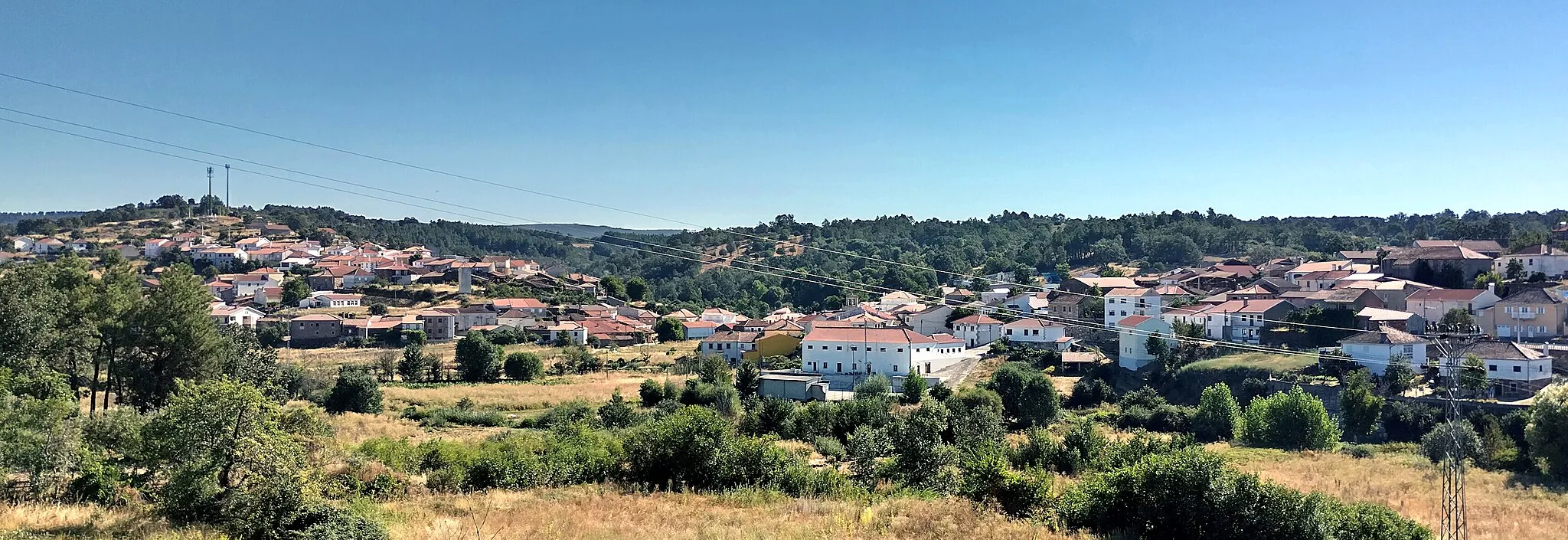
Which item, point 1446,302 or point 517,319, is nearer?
point 1446,302

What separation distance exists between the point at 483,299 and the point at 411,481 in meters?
55.6

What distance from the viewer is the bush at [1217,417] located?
Result: 117ft

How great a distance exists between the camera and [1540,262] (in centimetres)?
5538

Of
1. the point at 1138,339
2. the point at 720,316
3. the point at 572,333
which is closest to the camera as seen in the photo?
the point at 1138,339

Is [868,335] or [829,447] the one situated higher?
[868,335]

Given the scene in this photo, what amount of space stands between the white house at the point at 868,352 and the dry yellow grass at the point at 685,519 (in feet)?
97.1

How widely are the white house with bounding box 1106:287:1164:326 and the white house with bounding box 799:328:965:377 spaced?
14521mm

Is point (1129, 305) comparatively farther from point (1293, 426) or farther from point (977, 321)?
point (1293, 426)

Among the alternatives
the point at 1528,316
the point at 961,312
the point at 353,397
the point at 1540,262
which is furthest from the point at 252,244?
the point at 1540,262

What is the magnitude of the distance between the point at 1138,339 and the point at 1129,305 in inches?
337

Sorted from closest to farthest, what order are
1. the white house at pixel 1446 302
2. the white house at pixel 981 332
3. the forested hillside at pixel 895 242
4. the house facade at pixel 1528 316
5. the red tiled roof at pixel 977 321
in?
1. the house facade at pixel 1528 316
2. the white house at pixel 1446 302
3. the white house at pixel 981 332
4. the red tiled roof at pixel 977 321
5. the forested hillside at pixel 895 242

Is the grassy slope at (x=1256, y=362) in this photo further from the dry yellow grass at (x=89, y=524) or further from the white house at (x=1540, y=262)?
the dry yellow grass at (x=89, y=524)

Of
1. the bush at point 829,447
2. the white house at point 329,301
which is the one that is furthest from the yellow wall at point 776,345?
the white house at point 329,301

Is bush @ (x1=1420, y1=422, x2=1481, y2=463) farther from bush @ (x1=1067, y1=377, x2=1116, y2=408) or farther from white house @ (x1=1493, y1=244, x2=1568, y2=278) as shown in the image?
white house @ (x1=1493, y1=244, x2=1568, y2=278)
